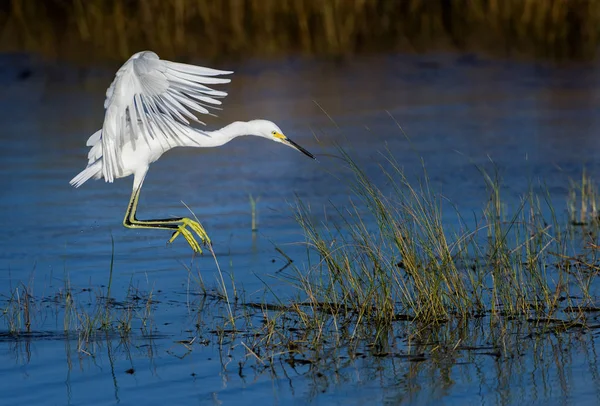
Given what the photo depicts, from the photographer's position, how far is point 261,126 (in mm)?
7609

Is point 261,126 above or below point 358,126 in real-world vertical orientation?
above

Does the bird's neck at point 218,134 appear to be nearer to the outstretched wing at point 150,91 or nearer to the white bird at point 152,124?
the white bird at point 152,124

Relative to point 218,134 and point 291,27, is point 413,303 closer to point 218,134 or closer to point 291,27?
point 218,134

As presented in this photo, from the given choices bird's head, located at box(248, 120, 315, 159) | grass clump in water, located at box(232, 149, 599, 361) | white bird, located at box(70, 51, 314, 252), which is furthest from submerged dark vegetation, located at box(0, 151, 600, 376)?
bird's head, located at box(248, 120, 315, 159)

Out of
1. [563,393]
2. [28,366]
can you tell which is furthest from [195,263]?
[563,393]

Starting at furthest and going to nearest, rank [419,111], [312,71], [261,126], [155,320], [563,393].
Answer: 1. [312,71]
2. [419,111]
3. [261,126]
4. [155,320]
5. [563,393]

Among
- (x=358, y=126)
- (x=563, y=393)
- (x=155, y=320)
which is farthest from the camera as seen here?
(x=358, y=126)

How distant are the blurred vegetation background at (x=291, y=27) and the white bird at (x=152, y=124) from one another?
1056cm

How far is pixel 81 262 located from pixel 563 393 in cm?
416

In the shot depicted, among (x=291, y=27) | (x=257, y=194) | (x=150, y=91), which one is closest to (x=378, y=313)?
(x=150, y=91)

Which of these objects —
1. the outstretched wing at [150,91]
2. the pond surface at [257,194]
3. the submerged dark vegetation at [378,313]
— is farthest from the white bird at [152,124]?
the submerged dark vegetation at [378,313]

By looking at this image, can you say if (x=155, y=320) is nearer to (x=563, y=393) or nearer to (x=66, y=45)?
(x=563, y=393)

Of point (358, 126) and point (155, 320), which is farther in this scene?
point (358, 126)

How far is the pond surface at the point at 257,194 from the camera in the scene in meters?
5.23
